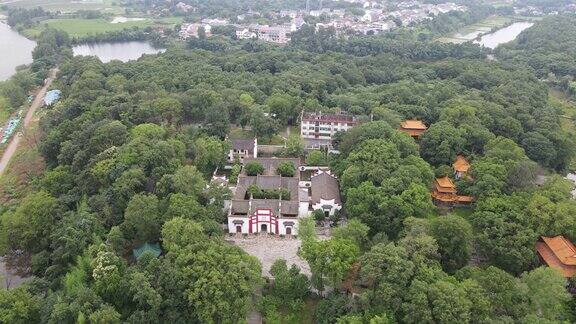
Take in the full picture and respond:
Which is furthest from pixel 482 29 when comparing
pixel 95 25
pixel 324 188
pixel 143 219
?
pixel 143 219

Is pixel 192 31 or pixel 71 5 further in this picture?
pixel 71 5

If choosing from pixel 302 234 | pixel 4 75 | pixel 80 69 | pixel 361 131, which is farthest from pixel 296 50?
pixel 302 234

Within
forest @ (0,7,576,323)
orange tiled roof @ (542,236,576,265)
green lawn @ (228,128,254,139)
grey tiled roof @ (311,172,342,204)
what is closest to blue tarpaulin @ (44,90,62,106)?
forest @ (0,7,576,323)

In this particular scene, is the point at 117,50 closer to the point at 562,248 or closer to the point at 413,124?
the point at 413,124

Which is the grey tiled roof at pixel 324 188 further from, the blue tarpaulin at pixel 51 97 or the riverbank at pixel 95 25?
the riverbank at pixel 95 25

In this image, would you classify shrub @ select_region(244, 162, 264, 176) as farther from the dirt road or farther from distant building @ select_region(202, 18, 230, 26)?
distant building @ select_region(202, 18, 230, 26)

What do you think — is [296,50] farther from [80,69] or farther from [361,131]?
[361,131]
